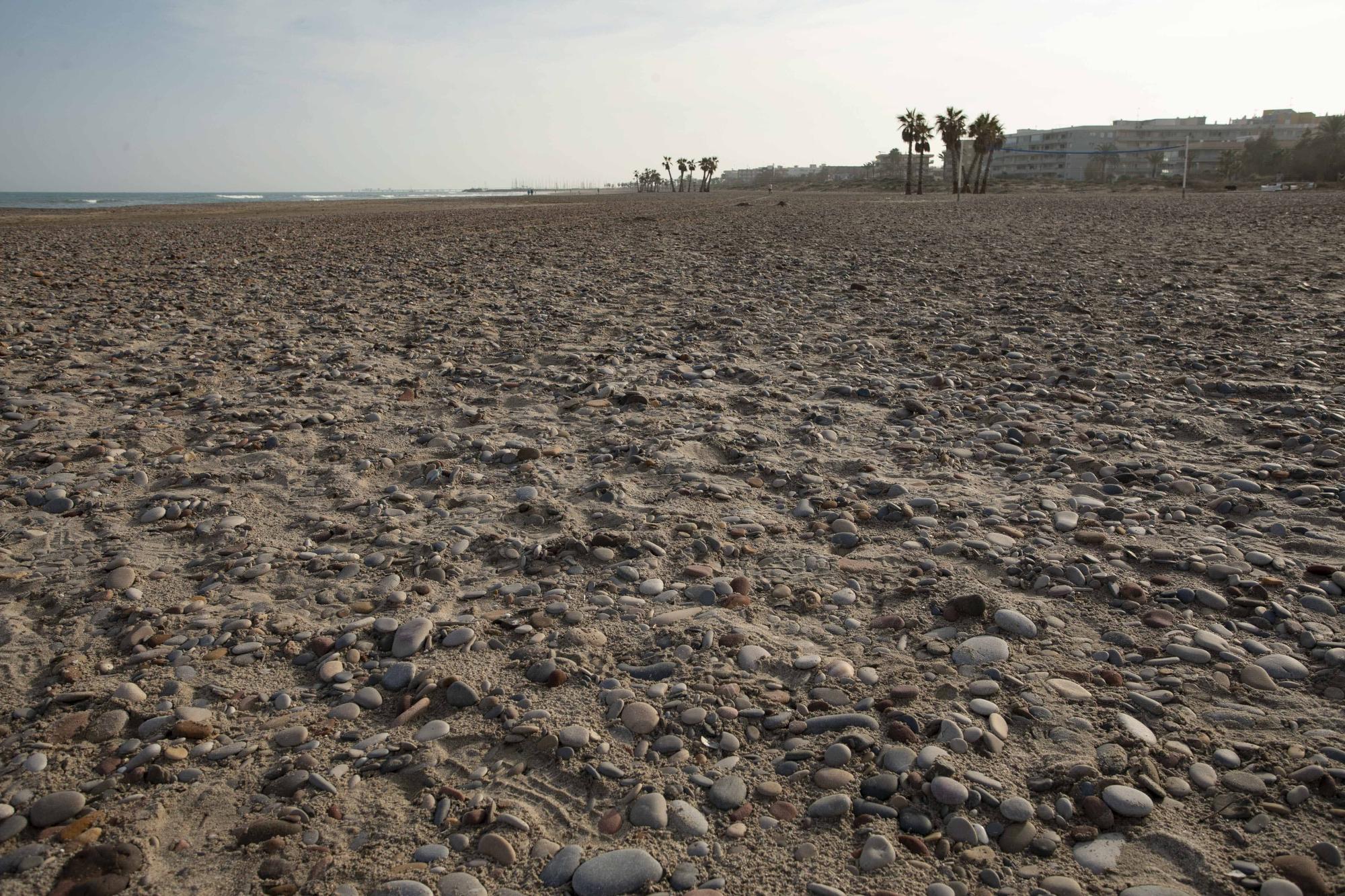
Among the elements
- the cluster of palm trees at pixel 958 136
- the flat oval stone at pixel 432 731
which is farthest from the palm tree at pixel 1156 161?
the flat oval stone at pixel 432 731

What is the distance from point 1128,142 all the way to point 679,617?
622 ft

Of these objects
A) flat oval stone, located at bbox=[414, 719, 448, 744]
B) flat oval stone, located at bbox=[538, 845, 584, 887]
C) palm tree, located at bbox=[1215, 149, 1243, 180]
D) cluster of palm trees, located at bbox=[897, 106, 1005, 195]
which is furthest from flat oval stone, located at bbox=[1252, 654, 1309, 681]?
palm tree, located at bbox=[1215, 149, 1243, 180]

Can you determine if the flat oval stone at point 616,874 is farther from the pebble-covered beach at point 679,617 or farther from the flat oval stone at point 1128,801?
the flat oval stone at point 1128,801

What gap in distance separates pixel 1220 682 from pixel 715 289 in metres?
10.5

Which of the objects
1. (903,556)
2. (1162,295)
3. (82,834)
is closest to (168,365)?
(82,834)

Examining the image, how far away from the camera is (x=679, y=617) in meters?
3.63

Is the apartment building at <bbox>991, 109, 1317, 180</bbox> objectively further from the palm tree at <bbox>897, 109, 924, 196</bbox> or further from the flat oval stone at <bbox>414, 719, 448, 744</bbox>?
the flat oval stone at <bbox>414, 719, 448, 744</bbox>

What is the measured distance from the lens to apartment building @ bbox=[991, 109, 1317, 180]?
442 feet

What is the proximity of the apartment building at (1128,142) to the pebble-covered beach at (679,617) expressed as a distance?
137393 millimetres

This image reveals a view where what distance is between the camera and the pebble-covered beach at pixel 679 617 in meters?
2.36

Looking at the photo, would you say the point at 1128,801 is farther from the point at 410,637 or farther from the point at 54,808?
the point at 54,808

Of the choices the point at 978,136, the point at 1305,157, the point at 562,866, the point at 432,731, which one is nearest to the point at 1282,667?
the point at 562,866

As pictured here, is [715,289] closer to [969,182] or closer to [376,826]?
[376,826]

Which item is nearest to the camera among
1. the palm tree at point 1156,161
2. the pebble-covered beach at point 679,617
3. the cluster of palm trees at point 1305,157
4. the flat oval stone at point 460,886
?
the flat oval stone at point 460,886
